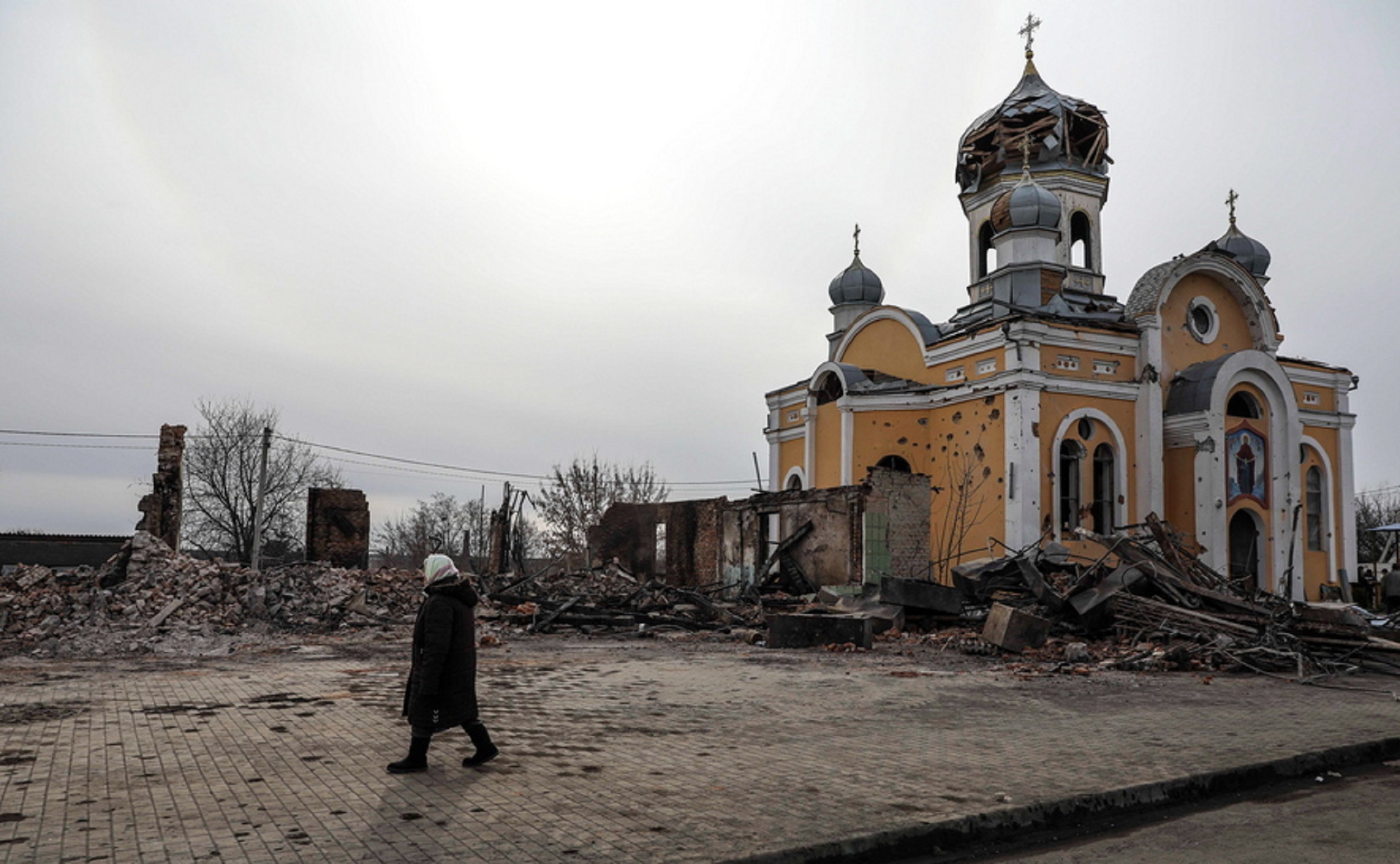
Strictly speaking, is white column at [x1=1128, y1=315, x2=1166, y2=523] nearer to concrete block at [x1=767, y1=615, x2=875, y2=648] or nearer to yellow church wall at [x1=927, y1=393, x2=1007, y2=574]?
yellow church wall at [x1=927, y1=393, x2=1007, y2=574]

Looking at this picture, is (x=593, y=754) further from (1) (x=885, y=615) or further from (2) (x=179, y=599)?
(2) (x=179, y=599)

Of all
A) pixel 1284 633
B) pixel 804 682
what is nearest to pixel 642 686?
pixel 804 682

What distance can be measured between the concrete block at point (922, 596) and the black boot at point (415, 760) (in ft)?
37.5

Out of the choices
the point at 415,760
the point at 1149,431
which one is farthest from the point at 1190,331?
the point at 415,760

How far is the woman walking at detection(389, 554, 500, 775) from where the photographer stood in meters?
5.94

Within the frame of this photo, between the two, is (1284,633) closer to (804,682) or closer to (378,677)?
(804,682)

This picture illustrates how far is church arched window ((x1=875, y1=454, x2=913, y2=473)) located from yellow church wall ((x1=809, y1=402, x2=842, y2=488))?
1.21 metres

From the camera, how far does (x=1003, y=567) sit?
57.4 feet

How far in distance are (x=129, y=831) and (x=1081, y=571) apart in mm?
15380

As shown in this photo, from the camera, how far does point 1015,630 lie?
548 inches

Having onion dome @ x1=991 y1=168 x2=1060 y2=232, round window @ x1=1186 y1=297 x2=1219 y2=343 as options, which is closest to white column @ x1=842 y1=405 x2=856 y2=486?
onion dome @ x1=991 y1=168 x2=1060 y2=232

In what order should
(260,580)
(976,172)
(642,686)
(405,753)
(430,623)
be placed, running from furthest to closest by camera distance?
(976,172) < (260,580) < (642,686) < (405,753) < (430,623)

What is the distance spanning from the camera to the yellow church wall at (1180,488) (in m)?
26.6

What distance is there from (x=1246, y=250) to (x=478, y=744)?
127 feet
